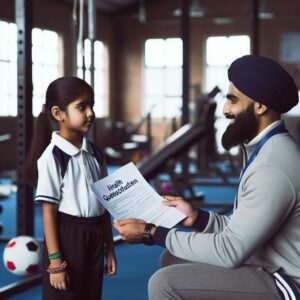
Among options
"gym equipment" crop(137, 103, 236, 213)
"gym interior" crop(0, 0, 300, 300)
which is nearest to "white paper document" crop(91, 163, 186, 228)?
"gym equipment" crop(137, 103, 236, 213)

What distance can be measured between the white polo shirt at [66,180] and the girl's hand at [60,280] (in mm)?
197

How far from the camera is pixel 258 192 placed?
1.52 metres

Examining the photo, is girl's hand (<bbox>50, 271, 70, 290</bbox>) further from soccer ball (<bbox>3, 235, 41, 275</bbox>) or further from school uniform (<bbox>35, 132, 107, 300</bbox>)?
soccer ball (<bbox>3, 235, 41, 275</bbox>)

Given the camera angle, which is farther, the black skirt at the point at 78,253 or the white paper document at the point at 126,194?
the black skirt at the point at 78,253

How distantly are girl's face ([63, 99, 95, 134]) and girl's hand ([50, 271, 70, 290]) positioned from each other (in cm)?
48

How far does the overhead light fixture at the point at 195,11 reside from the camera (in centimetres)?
1030

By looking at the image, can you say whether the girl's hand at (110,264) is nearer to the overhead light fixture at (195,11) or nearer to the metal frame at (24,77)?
the metal frame at (24,77)

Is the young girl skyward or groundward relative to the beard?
groundward

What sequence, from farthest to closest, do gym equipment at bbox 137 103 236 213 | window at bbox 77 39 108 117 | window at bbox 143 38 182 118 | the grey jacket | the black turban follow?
window at bbox 143 38 182 118 < window at bbox 77 39 108 117 < gym equipment at bbox 137 103 236 213 < the black turban < the grey jacket

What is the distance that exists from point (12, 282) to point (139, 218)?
58.4 inches

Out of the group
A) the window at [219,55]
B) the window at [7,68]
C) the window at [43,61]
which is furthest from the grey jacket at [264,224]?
the window at [219,55]

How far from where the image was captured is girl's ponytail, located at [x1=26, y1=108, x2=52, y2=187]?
202 cm

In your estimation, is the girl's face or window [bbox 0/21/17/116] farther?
window [bbox 0/21/17/116]

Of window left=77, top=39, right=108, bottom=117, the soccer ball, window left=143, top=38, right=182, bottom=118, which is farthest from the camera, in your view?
window left=143, top=38, right=182, bottom=118
